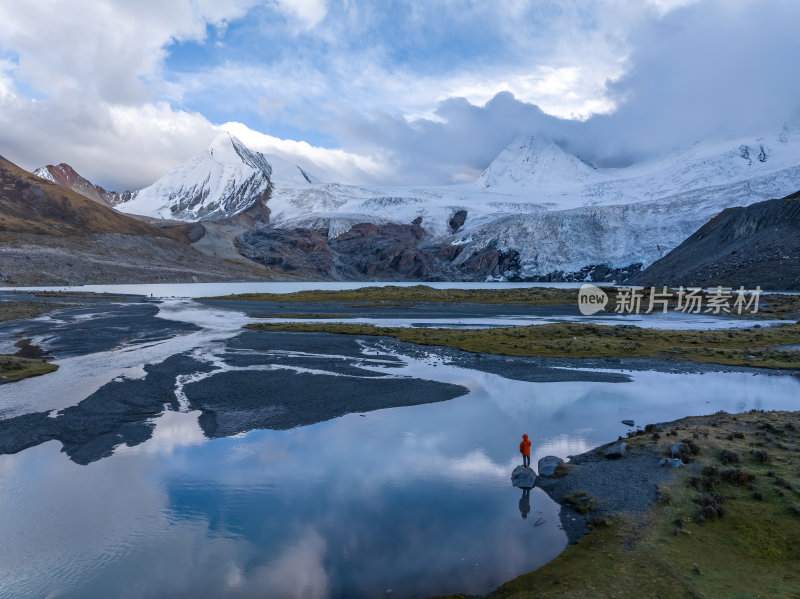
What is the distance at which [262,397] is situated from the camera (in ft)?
83.0

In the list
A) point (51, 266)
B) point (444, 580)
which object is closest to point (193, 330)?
point (444, 580)

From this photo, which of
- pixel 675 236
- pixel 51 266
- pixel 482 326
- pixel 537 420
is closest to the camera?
pixel 537 420

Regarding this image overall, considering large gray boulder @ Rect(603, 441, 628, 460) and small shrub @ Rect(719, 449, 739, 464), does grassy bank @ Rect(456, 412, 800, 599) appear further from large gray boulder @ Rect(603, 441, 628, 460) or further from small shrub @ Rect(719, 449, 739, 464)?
large gray boulder @ Rect(603, 441, 628, 460)

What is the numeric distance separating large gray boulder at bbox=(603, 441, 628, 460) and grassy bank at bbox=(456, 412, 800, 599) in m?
0.20

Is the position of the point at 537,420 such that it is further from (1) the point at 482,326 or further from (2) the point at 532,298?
(2) the point at 532,298

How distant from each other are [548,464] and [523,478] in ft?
4.65

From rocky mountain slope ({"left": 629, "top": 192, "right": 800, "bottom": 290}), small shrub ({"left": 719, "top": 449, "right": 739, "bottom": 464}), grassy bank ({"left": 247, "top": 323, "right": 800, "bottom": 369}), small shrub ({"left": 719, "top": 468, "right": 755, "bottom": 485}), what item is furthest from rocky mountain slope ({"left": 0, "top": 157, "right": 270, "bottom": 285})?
small shrub ({"left": 719, "top": 468, "right": 755, "bottom": 485})

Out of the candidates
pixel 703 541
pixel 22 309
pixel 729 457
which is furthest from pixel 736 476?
pixel 22 309

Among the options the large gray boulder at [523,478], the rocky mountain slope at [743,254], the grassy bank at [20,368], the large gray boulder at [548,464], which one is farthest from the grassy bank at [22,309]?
the rocky mountain slope at [743,254]

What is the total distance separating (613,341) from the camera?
41.9 metres

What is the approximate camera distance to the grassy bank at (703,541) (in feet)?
31.6

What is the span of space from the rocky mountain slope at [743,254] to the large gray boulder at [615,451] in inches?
3662

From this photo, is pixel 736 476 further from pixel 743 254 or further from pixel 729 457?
pixel 743 254

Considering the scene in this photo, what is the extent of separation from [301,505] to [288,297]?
92.6 metres
